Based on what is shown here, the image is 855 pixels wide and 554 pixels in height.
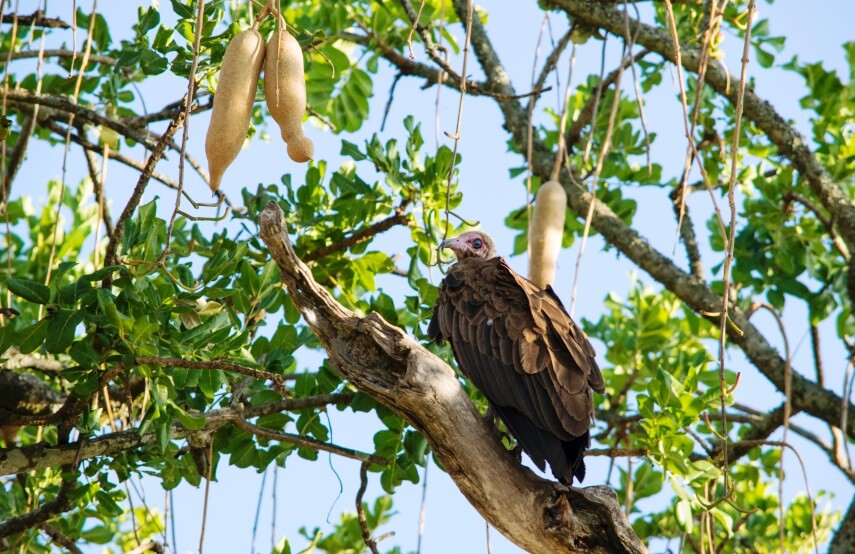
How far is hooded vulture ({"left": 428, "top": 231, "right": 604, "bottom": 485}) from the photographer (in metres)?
3.62

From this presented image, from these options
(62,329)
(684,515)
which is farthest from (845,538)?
(62,329)

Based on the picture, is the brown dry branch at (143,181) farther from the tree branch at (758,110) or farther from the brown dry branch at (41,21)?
the tree branch at (758,110)

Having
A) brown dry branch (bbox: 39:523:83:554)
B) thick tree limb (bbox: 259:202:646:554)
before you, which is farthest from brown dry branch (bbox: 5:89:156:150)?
brown dry branch (bbox: 39:523:83:554)

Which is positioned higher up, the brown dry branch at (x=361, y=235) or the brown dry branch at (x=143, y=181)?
the brown dry branch at (x=361, y=235)

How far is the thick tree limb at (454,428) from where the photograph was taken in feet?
10.7

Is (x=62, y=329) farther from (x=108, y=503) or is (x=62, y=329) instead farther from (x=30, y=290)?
(x=108, y=503)

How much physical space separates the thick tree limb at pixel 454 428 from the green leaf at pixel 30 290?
0.89 meters

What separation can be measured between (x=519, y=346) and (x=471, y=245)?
55.1 inches

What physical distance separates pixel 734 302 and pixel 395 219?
93.3 inches

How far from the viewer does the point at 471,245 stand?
17.1 ft

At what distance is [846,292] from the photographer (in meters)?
6.54

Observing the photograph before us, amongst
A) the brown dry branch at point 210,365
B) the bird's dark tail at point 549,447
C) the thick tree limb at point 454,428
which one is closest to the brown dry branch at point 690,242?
the bird's dark tail at point 549,447

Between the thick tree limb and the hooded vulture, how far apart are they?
0.17 metres

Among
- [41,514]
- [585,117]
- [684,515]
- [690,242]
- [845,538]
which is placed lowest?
[41,514]
